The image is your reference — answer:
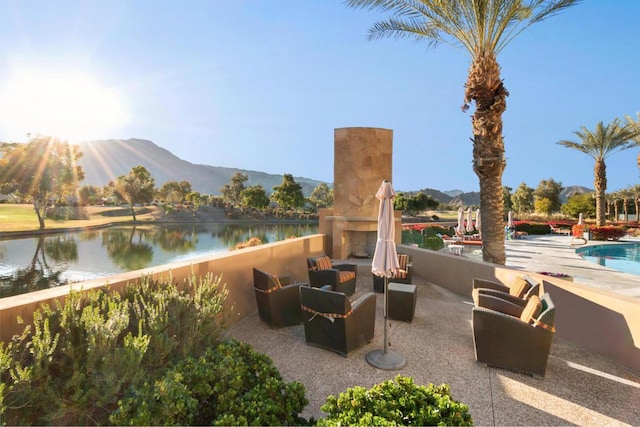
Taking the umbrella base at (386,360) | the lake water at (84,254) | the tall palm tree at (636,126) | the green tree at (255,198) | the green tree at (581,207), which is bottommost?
the lake water at (84,254)

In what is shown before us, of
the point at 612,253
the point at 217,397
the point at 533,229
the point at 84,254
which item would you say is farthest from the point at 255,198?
the point at 217,397

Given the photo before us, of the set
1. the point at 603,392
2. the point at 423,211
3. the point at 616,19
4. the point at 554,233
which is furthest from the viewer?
the point at 423,211

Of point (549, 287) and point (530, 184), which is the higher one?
point (530, 184)

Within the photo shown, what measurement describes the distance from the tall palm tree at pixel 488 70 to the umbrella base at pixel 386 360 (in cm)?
518

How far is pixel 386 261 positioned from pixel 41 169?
5080 cm

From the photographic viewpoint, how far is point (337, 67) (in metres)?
14.1

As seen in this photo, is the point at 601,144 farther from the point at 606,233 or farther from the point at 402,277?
the point at 402,277

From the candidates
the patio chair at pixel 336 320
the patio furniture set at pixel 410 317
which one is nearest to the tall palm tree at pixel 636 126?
the patio furniture set at pixel 410 317

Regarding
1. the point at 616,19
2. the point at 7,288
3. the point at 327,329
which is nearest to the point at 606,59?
the point at 616,19

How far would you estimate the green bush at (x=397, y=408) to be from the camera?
1872 mm

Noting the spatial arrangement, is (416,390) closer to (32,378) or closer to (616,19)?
(32,378)

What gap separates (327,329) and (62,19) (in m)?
9.68

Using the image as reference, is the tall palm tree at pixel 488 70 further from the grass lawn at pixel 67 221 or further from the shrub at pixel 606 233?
the grass lawn at pixel 67 221

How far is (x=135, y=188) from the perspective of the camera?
205ft
